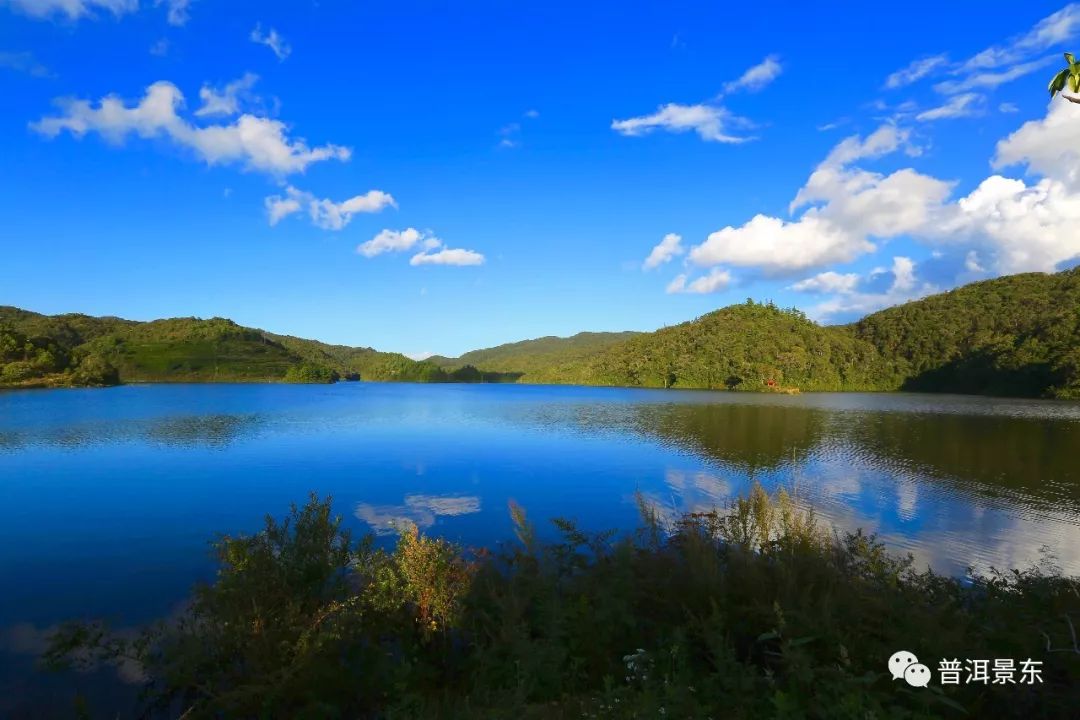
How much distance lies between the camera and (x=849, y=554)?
964 cm

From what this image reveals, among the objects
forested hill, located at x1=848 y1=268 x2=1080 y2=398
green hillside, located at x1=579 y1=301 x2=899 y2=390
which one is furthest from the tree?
green hillside, located at x1=579 y1=301 x2=899 y2=390

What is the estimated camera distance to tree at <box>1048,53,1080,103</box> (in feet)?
39.7

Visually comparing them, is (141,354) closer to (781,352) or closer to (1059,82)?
(781,352)

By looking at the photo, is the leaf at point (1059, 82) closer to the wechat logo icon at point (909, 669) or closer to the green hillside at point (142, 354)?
the wechat logo icon at point (909, 669)

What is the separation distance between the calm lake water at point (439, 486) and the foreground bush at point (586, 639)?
3146 mm

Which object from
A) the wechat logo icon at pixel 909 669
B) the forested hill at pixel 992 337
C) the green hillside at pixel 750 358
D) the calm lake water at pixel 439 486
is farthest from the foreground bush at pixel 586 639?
the green hillside at pixel 750 358

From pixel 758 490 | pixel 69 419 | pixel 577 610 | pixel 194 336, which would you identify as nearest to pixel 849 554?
pixel 758 490

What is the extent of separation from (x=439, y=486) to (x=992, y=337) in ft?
504

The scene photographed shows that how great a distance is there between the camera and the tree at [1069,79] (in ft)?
39.7

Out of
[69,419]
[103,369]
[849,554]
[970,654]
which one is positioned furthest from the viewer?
[103,369]

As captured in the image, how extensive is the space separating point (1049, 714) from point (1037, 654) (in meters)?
0.73

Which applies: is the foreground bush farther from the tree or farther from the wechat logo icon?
the tree

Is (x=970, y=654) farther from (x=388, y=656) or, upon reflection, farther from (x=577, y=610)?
(x=388, y=656)

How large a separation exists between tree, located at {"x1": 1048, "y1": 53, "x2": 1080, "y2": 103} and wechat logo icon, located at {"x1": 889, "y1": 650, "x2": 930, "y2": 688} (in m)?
14.0
